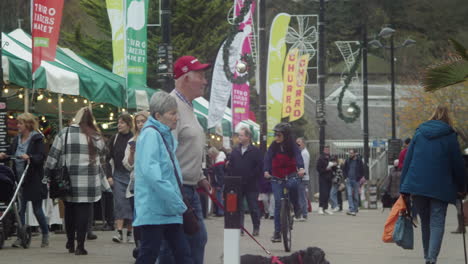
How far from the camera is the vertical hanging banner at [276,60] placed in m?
30.1

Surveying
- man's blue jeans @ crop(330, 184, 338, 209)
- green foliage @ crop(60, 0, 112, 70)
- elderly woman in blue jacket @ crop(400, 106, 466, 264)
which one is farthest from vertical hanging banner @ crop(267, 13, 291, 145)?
elderly woman in blue jacket @ crop(400, 106, 466, 264)

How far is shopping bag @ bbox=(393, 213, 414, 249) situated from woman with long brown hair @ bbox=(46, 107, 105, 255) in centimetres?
373

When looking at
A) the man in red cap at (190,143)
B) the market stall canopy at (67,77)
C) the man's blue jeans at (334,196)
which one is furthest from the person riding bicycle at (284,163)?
the man's blue jeans at (334,196)

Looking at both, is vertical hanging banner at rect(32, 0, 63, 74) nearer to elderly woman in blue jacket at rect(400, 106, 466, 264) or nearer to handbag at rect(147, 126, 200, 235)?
elderly woman in blue jacket at rect(400, 106, 466, 264)

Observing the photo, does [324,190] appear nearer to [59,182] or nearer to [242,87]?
[242,87]

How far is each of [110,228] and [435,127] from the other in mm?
8664

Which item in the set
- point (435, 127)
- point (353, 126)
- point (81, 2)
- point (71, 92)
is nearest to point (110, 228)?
point (71, 92)

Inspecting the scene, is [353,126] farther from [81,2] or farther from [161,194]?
[161,194]

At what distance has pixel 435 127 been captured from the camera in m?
10.8

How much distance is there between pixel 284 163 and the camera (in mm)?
15727

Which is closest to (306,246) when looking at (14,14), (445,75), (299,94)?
(445,75)

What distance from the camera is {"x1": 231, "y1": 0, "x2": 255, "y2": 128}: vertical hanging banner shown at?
88.5 ft

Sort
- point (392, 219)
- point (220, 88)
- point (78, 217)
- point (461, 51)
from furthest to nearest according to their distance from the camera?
point (220, 88), point (78, 217), point (461, 51), point (392, 219)

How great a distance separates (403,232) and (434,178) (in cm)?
65
